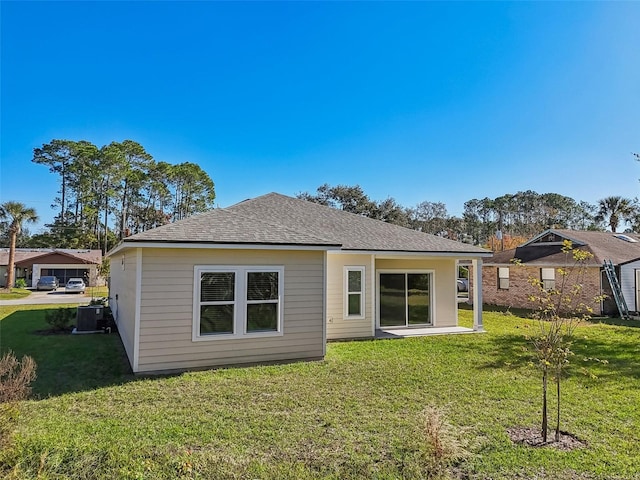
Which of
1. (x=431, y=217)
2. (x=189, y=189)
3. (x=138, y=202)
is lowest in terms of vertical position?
(x=431, y=217)

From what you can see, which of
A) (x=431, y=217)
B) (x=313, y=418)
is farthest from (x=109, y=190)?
(x=313, y=418)

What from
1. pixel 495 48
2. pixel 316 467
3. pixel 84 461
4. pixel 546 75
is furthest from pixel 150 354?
pixel 546 75

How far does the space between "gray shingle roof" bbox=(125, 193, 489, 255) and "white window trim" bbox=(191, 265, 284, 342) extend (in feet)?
2.00

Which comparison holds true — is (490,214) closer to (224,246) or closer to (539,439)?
(224,246)

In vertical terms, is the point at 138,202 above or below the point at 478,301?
above

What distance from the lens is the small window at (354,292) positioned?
10922 mm

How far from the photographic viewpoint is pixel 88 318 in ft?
39.7

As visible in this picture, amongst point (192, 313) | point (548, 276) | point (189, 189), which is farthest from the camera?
point (189, 189)

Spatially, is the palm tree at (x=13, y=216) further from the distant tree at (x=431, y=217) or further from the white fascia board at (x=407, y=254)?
the distant tree at (x=431, y=217)

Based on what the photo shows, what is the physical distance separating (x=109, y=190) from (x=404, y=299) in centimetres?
4787

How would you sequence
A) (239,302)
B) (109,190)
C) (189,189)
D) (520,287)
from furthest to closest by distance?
(189,189) → (109,190) → (520,287) → (239,302)

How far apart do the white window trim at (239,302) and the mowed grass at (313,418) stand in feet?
2.30

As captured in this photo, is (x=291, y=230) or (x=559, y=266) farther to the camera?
(x=559, y=266)

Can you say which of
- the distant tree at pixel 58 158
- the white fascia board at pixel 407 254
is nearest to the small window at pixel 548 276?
the white fascia board at pixel 407 254
